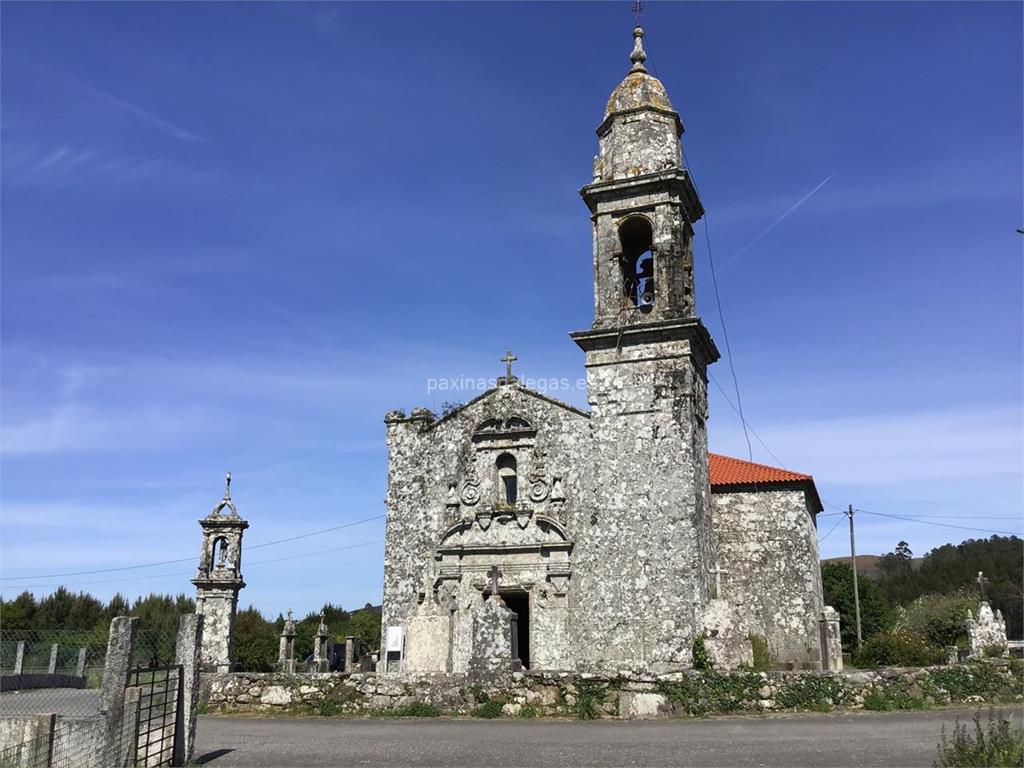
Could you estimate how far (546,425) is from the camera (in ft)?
74.2

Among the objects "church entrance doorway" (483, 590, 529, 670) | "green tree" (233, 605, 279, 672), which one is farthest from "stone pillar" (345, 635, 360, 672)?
"church entrance doorway" (483, 590, 529, 670)

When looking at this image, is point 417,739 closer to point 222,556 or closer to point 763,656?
point 763,656

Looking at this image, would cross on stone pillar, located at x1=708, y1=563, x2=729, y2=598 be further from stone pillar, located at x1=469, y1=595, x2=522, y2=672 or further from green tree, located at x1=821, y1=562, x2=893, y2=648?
green tree, located at x1=821, y1=562, x2=893, y2=648

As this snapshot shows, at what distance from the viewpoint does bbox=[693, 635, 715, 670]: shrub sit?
1938 centimetres

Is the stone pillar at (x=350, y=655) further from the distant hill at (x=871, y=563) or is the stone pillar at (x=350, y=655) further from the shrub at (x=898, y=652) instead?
the distant hill at (x=871, y=563)

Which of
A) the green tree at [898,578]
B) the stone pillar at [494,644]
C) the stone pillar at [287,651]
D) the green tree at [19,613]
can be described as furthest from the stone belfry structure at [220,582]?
the green tree at [898,578]

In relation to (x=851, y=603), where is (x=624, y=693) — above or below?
below

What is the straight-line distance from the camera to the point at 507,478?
22.9m

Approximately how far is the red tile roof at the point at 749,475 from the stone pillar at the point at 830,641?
3625mm

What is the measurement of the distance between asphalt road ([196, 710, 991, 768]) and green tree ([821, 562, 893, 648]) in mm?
37186

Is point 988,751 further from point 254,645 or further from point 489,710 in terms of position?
point 254,645

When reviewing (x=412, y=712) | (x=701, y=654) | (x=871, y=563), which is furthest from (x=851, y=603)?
(x=871, y=563)

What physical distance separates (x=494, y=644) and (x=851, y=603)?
40930 millimetres

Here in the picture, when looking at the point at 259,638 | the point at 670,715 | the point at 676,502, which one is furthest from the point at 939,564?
the point at 670,715
